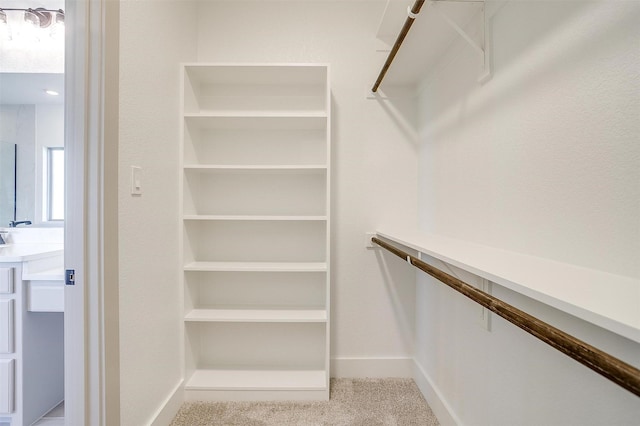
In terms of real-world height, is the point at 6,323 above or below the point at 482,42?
below

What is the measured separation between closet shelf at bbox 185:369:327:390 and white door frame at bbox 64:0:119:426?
706 mm

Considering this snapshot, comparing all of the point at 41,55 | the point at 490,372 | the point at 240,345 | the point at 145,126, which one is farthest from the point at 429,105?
the point at 41,55

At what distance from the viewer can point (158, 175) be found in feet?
4.48

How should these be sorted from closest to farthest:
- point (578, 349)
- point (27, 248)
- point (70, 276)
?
point (578, 349)
point (70, 276)
point (27, 248)

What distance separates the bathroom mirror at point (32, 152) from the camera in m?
1.86

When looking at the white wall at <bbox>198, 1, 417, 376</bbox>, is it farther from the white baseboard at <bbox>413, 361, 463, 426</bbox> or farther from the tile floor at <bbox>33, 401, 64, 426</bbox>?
the tile floor at <bbox>33, 401, 64, 426</bbox>

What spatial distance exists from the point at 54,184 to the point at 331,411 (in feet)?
7.39

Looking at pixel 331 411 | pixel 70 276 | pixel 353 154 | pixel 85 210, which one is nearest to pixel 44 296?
pixel 70 276

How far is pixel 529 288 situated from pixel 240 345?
1.71m

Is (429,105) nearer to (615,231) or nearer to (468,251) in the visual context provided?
(468,251)

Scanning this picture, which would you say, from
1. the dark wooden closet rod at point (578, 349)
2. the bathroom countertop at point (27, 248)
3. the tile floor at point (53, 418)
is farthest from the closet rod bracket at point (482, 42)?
the tile floor at point (53, 418)

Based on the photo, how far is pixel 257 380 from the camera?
168 centimetres

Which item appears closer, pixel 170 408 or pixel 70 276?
pixel 70 276

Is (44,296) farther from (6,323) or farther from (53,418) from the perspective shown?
(53,418)
